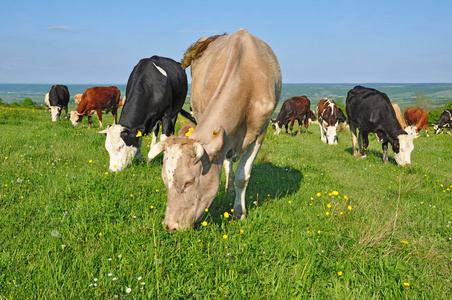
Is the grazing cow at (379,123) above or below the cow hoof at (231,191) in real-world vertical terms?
above

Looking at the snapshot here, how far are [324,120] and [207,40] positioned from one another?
1066 centimetres

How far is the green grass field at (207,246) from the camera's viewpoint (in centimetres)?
286

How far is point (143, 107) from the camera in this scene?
296 inches

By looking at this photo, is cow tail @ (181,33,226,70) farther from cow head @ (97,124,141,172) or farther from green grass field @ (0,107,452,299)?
green grass field @ (0,107,452,299)

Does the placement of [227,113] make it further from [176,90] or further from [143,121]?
[176,90]

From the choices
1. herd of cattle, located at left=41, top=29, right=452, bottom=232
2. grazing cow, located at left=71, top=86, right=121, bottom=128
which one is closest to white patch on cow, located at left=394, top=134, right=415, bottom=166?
herd of cattle, located at left=41, top=29, right=452, bottom=232

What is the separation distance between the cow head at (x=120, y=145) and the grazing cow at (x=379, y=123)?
299 inches

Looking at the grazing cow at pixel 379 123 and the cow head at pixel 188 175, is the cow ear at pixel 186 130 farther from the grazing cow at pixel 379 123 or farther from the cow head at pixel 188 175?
the grazing cow at pixel 379 123

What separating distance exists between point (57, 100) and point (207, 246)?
2121cm

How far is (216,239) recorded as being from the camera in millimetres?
3637

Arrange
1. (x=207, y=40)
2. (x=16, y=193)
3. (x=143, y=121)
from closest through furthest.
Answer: (x=16, y=193) → (x=207, y=40) → (x=143, y=121)

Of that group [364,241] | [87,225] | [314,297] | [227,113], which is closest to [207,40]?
[227,113]

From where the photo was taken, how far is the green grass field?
9.39 feet

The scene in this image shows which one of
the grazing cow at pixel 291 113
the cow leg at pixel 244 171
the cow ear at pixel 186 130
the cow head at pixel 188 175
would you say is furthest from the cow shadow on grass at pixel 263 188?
the grazing cow at pixel 291 113
